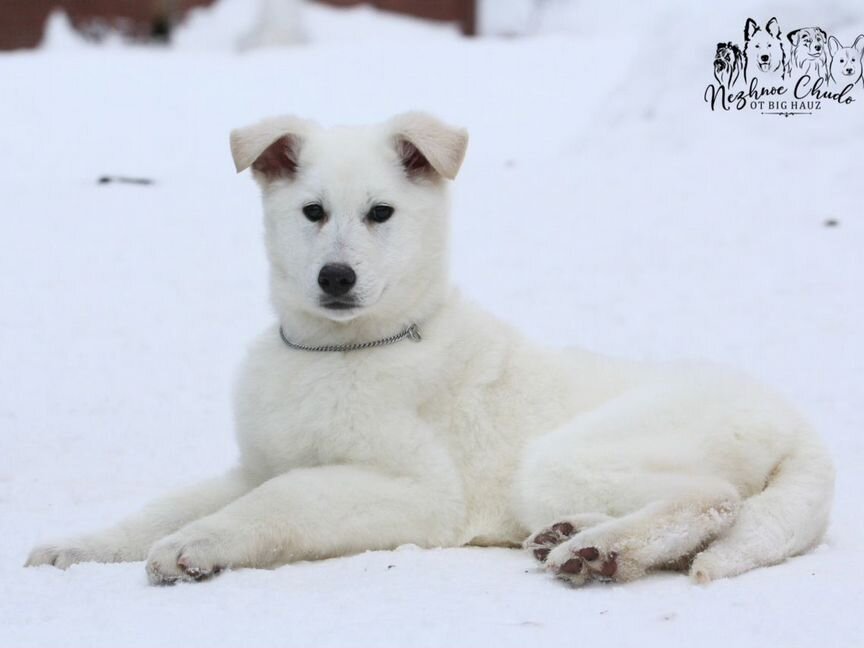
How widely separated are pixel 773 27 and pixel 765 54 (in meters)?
0.47

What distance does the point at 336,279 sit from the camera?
414 cm

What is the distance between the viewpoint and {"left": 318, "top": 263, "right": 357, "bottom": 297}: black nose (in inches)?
163

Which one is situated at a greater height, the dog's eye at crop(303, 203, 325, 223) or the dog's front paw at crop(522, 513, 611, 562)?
the dog's eye at crop(303, 203, 325, 223)

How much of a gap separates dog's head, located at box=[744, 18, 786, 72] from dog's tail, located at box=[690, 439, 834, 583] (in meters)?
7.32

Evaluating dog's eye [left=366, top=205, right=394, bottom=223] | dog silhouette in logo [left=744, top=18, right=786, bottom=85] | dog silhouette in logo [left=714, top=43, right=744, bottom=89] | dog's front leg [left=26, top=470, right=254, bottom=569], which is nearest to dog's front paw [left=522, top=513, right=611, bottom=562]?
dog's front leg [left=26, top=470, right=254, bottom=569]

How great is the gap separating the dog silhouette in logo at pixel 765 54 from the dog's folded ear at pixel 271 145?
7.19m

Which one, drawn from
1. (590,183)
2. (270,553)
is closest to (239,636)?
(270,553)

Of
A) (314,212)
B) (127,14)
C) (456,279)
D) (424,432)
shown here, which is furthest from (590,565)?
(127,14)

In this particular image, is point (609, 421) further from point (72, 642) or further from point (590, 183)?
point (590, 183)

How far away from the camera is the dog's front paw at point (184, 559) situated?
12.0ft

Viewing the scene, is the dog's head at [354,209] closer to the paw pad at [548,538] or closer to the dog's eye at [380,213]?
the dog's eye at [380,213]

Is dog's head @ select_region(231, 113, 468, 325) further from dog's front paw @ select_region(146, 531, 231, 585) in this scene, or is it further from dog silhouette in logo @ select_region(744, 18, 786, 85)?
dog silhouette in logo @ select_region(744, 18, 786, 85)

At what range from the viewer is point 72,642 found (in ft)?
10.0

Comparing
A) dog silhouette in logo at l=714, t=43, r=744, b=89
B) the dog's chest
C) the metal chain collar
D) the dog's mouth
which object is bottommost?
the dog's chest
